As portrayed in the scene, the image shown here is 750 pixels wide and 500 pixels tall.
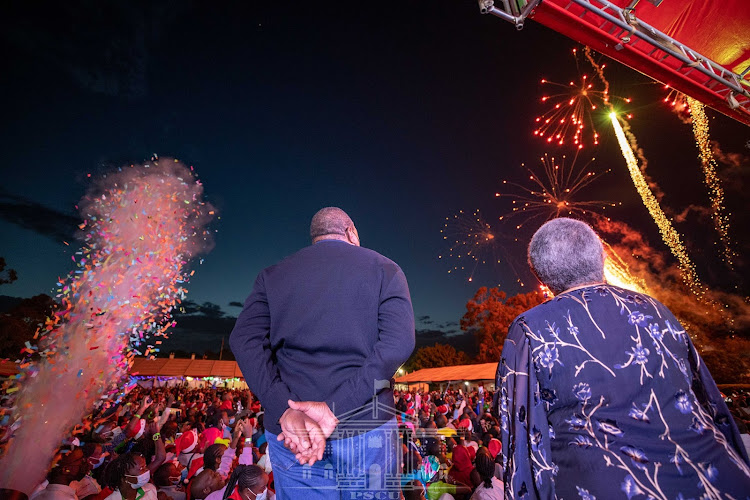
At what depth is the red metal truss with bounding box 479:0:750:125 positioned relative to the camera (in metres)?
4.74

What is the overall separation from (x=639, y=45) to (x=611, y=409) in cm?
598

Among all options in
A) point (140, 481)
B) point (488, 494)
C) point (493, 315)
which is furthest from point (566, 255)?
point (493, 315)

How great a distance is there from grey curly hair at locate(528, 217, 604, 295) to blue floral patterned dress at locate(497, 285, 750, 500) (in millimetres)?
143

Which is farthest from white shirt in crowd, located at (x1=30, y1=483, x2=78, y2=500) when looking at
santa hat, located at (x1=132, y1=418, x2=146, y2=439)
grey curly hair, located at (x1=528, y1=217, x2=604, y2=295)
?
santa hat, located at (x1=132, y1=418, x2=146, y2=439)

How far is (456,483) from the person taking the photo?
5602mm

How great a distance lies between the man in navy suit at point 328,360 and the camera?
1.73m

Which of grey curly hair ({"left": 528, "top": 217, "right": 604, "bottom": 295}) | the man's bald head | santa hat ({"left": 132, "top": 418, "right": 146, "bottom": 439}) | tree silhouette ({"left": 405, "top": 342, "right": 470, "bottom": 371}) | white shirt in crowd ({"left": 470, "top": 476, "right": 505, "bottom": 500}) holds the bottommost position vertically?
white shirt in crowd ({"left": 470, "top": 476, "right": 505, "bottom": 500})

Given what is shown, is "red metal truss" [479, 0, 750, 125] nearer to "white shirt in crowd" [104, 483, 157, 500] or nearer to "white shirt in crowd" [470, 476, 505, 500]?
"white shirt in crowd" [470, 476, 505, 500]

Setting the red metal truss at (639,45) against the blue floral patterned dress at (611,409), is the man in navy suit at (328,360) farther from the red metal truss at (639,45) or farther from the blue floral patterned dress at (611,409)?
the red metal truss at (639,45)

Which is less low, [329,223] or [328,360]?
[329,223]

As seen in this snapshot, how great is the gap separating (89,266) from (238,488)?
33.5 ft

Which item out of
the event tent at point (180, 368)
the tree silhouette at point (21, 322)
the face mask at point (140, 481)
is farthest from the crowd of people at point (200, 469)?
the event tent at point (180, 368)

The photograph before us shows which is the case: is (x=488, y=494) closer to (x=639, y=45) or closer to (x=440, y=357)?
(x=639, y=45)

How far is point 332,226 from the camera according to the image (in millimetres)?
2424
